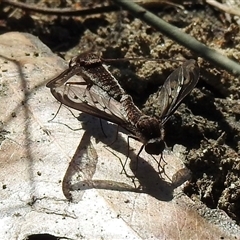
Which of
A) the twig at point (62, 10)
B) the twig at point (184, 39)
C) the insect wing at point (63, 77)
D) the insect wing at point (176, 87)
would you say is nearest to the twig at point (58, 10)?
the twig at point (62, 10)

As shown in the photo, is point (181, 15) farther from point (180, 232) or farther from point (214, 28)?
point (180, 232)

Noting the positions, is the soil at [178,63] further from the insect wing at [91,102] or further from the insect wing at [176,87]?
the insect wing at [91,102]

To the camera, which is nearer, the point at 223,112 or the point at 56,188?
the point at 56,188

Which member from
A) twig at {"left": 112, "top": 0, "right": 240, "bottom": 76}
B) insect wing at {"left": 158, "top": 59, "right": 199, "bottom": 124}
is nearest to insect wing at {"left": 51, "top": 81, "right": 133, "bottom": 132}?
insect wing at {"left": 158, "top": 59, "right": 199, "bottom": 124}

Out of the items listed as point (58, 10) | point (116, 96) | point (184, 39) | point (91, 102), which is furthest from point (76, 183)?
point (58, 10)

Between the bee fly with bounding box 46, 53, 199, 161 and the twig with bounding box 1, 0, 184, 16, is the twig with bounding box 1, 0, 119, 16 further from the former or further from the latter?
the bee fly with bounding box 46, 53, 199, 161

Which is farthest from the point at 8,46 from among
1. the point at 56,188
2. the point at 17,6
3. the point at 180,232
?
the point at 180,232
